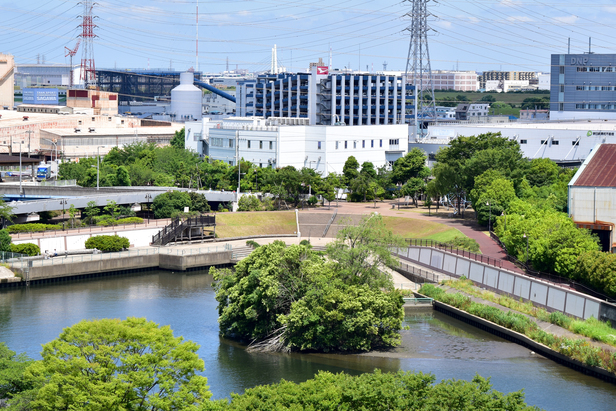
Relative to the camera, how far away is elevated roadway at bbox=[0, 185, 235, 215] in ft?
237

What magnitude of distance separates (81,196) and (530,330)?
46198 mm

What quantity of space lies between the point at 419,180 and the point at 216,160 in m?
24.7

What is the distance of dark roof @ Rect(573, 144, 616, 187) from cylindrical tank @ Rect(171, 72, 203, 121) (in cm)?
10814

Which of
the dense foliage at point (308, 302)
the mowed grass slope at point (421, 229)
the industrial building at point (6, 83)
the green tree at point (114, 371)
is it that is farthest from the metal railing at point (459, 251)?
the industrial building at point (6, 83)

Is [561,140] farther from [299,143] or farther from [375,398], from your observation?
[375,398]

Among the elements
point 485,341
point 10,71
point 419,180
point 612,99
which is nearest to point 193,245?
point 419,180

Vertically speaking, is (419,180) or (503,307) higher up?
(419,180)

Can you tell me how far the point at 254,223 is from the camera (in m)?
78.8

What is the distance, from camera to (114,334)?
29375mm

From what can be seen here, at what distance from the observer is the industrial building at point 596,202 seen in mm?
61438

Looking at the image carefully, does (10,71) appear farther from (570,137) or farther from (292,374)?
(292,374)

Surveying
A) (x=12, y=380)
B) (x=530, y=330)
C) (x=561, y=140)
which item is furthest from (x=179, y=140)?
(x=12, y=380)

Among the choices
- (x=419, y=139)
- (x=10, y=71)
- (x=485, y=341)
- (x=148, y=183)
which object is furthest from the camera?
(x=10, y=71)

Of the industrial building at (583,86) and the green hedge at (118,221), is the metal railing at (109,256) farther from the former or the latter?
the industrial building at (583,86)
